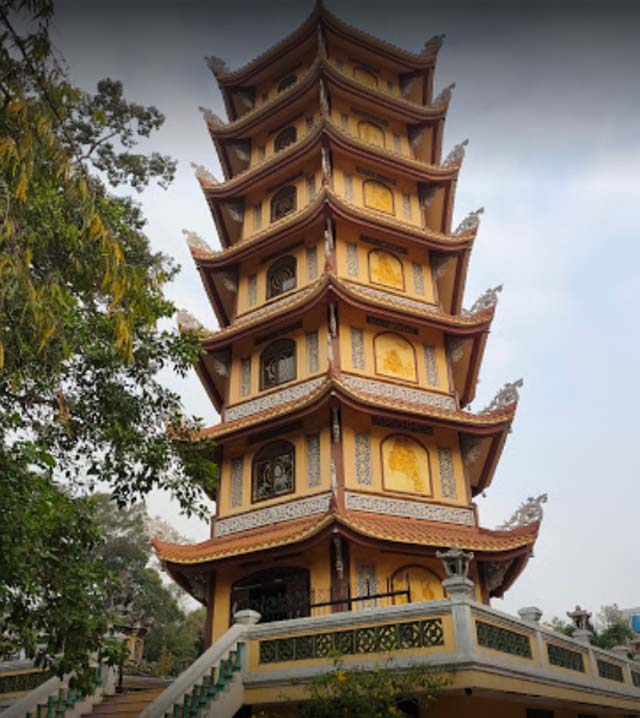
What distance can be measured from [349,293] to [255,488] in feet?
14.5

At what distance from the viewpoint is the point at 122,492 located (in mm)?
8609

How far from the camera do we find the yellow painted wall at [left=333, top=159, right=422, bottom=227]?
17188mm

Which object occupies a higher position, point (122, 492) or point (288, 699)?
point (122, 492)

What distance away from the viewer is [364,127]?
18.8m

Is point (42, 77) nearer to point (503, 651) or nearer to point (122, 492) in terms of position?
point (122, 492)

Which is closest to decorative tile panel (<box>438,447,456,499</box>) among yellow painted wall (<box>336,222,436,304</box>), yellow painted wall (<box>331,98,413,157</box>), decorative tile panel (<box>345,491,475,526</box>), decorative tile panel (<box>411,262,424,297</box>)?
decorative tile panel (<box>345,491,475,526</box>)

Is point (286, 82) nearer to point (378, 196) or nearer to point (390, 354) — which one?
point (378, 196)

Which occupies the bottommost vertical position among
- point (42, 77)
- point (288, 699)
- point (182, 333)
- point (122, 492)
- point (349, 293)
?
point (288, 699)

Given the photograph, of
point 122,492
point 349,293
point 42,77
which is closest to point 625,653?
point 349,293

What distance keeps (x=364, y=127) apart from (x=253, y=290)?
574 centimetres

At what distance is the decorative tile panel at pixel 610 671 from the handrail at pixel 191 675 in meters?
6.16

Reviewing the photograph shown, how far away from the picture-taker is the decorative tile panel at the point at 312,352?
14.5 metres

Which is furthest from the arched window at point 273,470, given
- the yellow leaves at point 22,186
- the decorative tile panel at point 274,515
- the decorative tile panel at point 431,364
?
the yellow leaves at point 22,186

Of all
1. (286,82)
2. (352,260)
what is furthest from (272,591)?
(286,82)
